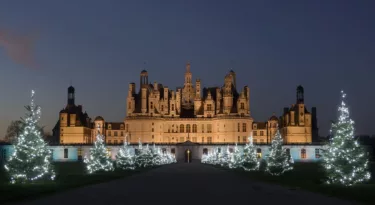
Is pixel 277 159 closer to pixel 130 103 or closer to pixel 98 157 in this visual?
pixel 98 157

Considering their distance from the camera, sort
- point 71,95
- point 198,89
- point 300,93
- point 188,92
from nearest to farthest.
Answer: point 300,93, point 71,95, point 198,89, point 188,92

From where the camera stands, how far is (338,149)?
3116 centimetres

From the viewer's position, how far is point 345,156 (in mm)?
30734

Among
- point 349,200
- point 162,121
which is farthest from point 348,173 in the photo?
point 162,121

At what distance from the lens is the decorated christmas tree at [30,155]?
101ft

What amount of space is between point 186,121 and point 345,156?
104385 millimetres

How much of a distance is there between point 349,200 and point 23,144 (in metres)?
17.4

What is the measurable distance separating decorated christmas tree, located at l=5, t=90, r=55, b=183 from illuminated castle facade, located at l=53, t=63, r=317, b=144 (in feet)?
312

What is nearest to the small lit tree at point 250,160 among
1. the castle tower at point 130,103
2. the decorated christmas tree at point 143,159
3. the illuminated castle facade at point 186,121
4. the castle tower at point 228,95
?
the decorated christmas tree at point 143,159

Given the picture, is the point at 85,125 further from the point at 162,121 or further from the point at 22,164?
the point at 22,164

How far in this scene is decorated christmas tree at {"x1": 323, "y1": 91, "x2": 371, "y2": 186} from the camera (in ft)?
100

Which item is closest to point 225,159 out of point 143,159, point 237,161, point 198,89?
point 143,159

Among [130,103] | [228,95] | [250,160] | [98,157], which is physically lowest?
[250,160]

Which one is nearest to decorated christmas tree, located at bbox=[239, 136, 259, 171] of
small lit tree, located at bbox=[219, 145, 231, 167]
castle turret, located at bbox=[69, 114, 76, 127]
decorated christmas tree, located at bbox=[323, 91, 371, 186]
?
small lit tree, located at bbox=[219, 145, 231, 167]
